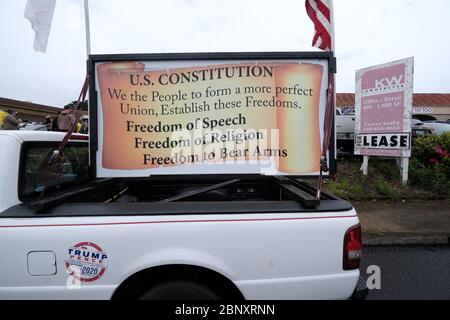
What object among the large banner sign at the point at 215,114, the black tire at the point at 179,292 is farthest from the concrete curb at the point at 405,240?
the black tire at the point at 179,292

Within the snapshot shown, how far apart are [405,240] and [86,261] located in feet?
14.7

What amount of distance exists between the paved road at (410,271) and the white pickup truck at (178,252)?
1.69m

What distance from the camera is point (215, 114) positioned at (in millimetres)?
2807

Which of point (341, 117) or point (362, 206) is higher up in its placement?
point (341, 117)

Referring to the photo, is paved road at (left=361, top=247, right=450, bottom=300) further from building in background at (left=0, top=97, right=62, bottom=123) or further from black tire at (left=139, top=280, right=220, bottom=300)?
building in background at (left=0, top=97, right=62, bottom=123)

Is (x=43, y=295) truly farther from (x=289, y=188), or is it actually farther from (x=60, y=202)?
(x=289, y=188)

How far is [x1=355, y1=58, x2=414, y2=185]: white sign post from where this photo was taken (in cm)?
729

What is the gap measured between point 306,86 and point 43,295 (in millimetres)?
2411

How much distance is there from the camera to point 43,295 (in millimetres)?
1987

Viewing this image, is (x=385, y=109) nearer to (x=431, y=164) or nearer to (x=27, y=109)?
(x=431, y=164)

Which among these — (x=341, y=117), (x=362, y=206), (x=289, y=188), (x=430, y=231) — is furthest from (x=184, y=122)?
(x=341, y=117)

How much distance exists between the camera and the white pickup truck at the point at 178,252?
1.95 meters

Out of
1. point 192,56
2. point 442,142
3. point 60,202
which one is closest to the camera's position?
point 60,202

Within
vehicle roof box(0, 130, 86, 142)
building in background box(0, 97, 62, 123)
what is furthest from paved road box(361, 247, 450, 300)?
building in background box(0, 97, 62, 123)
